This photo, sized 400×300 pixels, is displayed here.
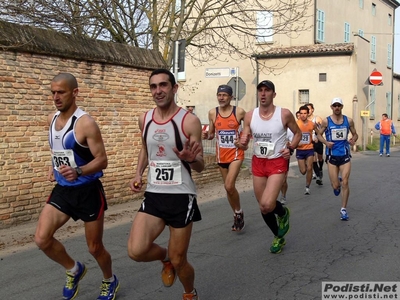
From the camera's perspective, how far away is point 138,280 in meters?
5.51

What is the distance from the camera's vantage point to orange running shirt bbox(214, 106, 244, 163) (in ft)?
25.8

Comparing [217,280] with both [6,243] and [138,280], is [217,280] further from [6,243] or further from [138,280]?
[6,243]

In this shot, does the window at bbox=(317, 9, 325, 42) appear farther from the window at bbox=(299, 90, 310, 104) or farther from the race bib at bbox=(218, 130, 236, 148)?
the race bib at bbox=(218, 130, 236, 148)

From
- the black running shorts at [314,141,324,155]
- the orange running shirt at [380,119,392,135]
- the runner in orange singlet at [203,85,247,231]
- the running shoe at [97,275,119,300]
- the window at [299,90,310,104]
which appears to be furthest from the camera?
the window at [299,90,310,104]

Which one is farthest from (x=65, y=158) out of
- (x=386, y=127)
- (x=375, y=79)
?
(x=375, y=79)

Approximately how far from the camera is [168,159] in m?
4.45

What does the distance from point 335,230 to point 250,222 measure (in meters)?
1.41

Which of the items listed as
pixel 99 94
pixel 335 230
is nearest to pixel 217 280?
pixel 335 230

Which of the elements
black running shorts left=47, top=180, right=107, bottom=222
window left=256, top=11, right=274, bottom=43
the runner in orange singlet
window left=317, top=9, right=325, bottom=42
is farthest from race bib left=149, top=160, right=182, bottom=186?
window left=317, top=9, right=325, bottom=42

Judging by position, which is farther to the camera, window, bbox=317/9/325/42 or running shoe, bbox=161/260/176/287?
window, bbox=317/9/325/42

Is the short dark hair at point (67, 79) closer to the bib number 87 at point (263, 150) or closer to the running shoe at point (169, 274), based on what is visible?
the running shoe at point (169, 274)

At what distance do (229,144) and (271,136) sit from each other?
141cm

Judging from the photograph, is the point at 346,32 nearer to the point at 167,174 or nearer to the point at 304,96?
the point at 304,96

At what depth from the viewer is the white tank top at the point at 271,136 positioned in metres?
6.48
